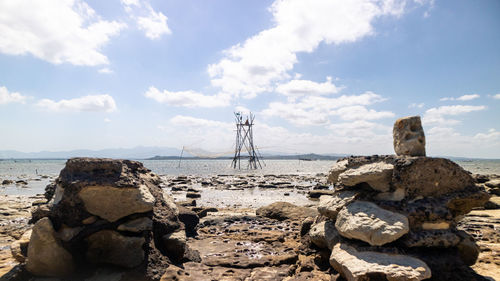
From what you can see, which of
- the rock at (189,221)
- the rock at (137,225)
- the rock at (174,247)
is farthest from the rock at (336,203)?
the rock at (189,221)

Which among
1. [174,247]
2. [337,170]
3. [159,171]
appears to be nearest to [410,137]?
[337,170]

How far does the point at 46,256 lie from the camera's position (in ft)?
16.4

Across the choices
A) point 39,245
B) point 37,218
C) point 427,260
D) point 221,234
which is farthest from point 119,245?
point 427,260

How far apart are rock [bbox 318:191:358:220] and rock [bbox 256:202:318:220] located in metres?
3.99

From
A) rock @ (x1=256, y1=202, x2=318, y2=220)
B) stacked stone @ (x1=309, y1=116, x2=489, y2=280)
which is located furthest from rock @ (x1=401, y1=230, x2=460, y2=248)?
rock @ (x1=256, y1=202, x2=318, y2=220)

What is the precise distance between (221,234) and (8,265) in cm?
492

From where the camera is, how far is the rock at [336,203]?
20.4ft

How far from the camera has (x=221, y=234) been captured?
342 inches

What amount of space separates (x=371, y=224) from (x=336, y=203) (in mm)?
1299

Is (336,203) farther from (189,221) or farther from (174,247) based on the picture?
(189,221)

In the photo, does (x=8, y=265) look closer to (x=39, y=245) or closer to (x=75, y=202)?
(x=39, y=245)

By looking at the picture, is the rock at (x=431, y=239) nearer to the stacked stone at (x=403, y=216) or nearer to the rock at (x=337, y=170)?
the stacked stone at (x=403, y=216)

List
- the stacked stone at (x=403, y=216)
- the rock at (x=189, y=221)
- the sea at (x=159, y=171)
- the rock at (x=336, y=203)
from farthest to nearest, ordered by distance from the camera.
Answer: the sea at (x=159, y=171) < the rock at (x=189, y=221) < the rock at (x=336, y=203) < the stacked stone at (x=403, y=216)

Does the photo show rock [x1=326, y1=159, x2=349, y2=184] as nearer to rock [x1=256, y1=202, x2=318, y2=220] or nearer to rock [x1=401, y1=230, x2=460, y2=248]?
rock [x1=401, y1=230, x2=460, y2=248]
